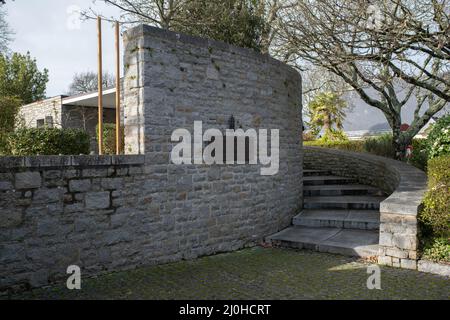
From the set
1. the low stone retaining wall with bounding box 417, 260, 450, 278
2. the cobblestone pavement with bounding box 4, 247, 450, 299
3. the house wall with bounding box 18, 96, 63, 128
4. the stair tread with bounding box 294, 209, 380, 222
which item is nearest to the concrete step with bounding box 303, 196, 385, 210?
the stair tread with bounding box 294, 209, 380, 222

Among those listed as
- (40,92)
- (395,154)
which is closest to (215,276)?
(395,154)

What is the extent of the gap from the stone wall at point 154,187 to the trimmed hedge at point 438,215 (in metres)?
2.72

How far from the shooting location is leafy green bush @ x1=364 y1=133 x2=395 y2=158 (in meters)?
14.1

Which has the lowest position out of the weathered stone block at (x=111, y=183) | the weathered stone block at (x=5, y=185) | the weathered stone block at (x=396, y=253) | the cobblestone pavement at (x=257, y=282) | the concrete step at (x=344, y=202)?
the cobblestone pavement at (x=257, y=282)

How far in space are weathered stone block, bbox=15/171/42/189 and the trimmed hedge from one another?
490 cm

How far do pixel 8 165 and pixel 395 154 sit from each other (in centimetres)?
1135

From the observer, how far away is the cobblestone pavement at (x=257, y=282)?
4.38 m

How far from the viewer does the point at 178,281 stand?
4.87 m

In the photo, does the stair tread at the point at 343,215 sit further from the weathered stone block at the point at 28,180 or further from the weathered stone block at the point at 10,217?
the weathered stone block at the point at 10,217

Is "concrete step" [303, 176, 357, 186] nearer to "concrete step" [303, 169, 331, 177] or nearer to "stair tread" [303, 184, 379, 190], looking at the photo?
"stair tread" [303, 184, 379, 190]

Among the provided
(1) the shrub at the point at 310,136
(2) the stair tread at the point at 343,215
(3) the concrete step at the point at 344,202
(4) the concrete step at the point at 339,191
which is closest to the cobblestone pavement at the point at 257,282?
(2) the stair tread at the point at 343,215

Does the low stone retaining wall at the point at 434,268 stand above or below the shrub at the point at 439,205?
below

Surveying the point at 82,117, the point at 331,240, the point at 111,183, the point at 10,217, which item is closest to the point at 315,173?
the point at 331,240
